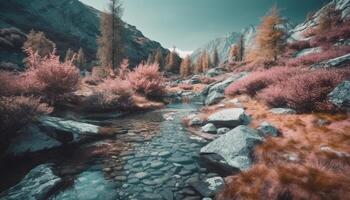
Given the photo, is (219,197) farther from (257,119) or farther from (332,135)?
(257,119)

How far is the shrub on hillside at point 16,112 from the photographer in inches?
215

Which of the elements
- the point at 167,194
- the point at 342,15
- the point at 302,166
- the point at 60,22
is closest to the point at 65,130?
the point at 167,194

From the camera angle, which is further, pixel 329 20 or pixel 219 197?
pixel 329 20

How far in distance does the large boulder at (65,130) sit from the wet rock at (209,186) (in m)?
4.62

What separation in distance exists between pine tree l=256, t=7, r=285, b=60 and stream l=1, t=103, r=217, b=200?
2427cm

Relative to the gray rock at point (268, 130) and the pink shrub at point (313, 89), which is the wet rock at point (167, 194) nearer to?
the gray rock at point (268, 130)

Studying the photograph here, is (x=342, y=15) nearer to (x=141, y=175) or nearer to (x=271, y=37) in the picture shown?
(x=271, y=37)

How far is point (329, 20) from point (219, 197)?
5447cm

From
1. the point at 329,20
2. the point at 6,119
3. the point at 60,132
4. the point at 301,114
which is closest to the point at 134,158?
the point at 60,132

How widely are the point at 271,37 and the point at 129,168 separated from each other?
2784cm

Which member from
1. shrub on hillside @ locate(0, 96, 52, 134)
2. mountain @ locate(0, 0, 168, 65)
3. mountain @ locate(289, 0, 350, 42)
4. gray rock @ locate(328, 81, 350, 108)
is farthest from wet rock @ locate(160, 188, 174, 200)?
mountain @ locate(0, 0, 168, 65)

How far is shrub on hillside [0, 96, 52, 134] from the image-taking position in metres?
5.47

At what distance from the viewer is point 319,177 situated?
12.7 feet

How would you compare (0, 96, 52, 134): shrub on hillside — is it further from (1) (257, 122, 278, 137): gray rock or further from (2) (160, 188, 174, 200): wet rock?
(1) (257, 122, 278, 137): gray rock
